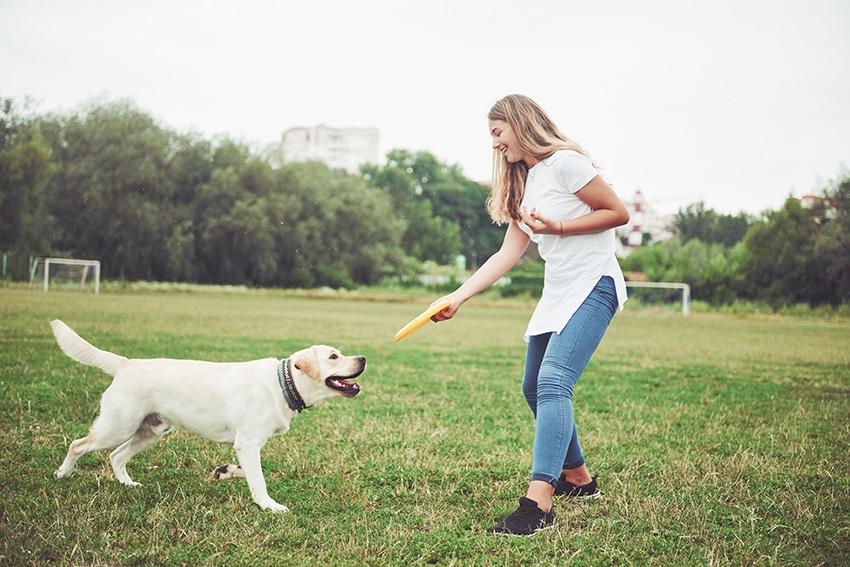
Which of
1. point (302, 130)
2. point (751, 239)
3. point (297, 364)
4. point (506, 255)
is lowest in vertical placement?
point (297, 364)

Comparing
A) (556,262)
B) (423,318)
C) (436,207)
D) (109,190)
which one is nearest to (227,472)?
(423,318)

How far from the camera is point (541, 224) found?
3.55 meters

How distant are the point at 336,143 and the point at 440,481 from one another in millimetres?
119983

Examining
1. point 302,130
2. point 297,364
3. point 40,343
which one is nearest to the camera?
point 297,364

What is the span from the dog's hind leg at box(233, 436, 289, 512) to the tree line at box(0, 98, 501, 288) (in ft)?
97.2

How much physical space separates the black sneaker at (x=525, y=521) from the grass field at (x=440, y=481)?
62 mm

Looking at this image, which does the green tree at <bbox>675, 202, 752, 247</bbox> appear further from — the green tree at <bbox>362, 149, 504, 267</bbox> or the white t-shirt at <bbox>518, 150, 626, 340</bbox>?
the white t-shirt at <bbox>518, 150, 626, 340</bbox>

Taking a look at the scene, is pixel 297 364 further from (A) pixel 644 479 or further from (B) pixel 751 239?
(B) pixel 751 239

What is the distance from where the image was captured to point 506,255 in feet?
13.3

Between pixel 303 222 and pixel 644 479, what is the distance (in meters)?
41.9

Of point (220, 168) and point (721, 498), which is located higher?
point (220, 168)

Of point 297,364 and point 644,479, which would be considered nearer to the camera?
point 297,364

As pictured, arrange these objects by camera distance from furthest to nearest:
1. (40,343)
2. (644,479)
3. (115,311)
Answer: (115,311), (40,343), (644,479)

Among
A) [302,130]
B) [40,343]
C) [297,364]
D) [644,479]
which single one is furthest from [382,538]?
[302,130]
